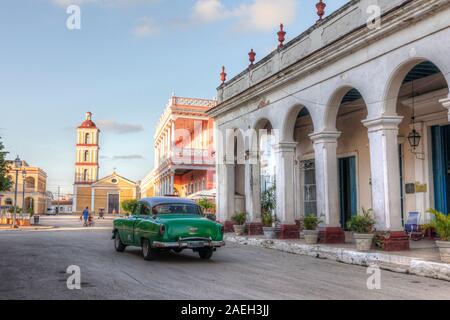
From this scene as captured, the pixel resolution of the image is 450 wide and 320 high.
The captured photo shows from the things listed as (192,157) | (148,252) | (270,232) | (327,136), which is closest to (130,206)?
(270,232)

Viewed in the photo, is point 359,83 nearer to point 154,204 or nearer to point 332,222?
point 332,222

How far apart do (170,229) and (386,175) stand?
16.7ft

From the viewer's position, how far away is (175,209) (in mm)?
11875

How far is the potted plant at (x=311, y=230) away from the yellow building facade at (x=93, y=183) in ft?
266

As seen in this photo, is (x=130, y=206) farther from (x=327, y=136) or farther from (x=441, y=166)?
(x=441, y=166)

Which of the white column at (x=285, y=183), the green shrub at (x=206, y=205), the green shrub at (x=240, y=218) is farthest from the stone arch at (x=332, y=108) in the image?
the green shrub at (x=206, y=205)

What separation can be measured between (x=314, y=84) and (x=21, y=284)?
9.76m

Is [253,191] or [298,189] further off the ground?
[298,189]

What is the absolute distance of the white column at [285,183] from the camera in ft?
51.9

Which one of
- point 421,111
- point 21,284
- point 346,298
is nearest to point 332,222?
point 421,111

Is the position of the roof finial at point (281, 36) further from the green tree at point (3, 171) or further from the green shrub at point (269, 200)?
the green tree at point (3, 171)

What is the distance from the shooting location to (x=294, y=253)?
13531mm

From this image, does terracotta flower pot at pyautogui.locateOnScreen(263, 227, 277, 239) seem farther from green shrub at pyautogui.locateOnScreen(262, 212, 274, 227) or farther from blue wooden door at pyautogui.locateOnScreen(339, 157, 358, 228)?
blue wooden door at pyautogui.locateOnScreen(339, 157, 358, 228)

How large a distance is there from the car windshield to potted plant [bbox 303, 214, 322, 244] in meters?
3.30
